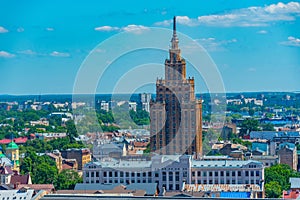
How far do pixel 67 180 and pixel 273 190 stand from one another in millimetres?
7717

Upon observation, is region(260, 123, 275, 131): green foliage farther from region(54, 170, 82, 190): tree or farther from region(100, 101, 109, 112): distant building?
region(54, 170, 82, 190): tree

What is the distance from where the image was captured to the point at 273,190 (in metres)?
27.0

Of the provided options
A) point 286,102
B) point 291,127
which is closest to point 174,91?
point 291,127

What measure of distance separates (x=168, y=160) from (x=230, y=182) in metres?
2.24

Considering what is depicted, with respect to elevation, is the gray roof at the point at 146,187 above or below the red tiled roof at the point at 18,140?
below

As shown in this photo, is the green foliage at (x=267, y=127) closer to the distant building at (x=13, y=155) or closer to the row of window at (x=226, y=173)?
the distant building at (x=13, y=155)

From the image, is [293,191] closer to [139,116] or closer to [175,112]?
[175,112]

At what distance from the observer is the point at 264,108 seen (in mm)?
89312

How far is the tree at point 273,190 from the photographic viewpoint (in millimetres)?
26608

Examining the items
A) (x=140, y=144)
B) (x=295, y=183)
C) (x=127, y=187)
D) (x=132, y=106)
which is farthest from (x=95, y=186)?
(x=132, y=106)

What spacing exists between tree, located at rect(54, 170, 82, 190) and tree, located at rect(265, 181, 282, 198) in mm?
6461

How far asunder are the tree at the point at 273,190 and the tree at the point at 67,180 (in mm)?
6461

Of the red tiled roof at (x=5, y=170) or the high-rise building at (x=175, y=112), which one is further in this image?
the high-rise building at (x=175, y=112)

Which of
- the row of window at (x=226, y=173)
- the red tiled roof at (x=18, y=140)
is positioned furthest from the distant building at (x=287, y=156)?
the red tiled roof at (x=18, y=140)
